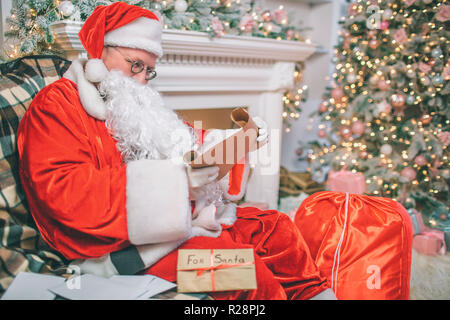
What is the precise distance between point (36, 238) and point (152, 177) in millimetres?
485

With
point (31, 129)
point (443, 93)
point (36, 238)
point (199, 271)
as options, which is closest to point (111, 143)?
point (31, 129)

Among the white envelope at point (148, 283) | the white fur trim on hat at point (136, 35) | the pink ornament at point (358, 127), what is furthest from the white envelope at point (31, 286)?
the pink ornament at point (358, 127)

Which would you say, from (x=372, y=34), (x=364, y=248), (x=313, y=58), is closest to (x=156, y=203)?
(x=364, y=248)

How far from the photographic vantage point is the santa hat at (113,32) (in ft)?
3.70

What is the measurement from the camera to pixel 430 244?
6.42ft

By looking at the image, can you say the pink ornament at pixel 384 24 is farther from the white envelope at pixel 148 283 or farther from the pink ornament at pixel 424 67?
the white envelope at pixel 148 283

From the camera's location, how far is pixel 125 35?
3.85 ft

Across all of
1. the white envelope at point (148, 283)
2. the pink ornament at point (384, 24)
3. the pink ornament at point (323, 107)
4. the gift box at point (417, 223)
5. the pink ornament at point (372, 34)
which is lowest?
the gift box at point (417, 223)

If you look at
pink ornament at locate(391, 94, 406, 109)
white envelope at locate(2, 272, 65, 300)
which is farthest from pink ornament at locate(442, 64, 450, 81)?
white envelope at locate(2, 272, 65, 300)

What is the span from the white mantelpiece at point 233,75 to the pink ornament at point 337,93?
408mm

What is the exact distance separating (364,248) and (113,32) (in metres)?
1.24

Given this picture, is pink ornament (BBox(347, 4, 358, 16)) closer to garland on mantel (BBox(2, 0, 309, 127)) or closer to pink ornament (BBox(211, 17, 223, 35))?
garland on mantel (BBox(2, 0, 309, 127))

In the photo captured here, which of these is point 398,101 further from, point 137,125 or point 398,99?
point 137,125
